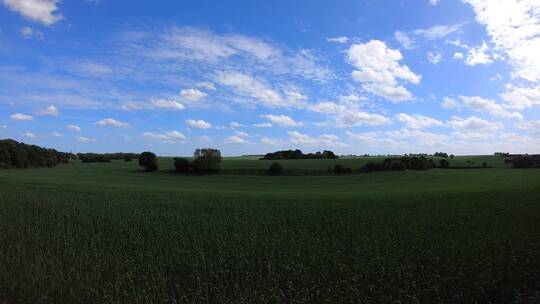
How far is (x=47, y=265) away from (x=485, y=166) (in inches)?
3652

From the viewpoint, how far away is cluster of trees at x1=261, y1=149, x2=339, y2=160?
12156 centimetres

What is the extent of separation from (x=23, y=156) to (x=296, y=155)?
2688 inches

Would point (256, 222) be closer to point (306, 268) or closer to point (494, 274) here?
point (306, 268)

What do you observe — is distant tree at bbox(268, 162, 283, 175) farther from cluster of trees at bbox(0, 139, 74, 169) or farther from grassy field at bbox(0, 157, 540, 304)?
cluster of trees at bbox(0, 139, 74, 169)

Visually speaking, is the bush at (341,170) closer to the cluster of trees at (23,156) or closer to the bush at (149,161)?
the bush at (149,161)

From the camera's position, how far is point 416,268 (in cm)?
1234

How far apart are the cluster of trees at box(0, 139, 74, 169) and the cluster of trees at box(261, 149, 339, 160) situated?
185 ft

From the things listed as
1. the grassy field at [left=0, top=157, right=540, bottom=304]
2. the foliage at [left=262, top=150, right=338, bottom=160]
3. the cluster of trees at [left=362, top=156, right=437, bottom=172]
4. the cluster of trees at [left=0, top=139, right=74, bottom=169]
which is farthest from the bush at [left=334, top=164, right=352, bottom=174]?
the cluster of trees at [left=0, top=139, right=74, bottom=169]

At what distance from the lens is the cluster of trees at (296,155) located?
399 feet

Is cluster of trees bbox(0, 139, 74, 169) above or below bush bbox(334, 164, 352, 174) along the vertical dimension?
above

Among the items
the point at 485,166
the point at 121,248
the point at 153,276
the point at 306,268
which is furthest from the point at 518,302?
the point at 485,166

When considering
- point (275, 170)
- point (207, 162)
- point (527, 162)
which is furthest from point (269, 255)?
point (527, 162)

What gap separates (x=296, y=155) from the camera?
123 m

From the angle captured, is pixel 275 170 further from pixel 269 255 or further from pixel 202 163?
pixel 269 255
